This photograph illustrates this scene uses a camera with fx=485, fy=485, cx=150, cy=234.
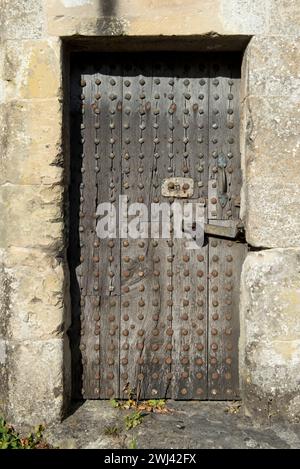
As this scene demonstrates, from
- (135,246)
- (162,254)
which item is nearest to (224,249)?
(162,254)

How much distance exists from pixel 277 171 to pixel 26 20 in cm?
151

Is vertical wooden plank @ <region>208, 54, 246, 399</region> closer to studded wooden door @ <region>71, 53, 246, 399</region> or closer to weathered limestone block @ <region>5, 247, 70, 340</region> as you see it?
studded wooden door @ <region>71, 53, 246, 399</region>

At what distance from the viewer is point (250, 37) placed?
2.50 m

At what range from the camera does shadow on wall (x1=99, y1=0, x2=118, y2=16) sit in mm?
2494

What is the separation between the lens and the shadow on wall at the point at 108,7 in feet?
8.18

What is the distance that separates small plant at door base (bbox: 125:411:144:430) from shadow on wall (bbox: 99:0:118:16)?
2.09m

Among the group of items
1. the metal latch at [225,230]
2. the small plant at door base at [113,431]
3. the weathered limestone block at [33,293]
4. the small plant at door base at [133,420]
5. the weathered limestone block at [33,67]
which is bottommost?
the small plant at door base at [113,431]

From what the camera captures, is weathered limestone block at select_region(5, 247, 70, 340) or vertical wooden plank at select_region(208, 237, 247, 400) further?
vertical wooden plank at select_region(208, 237, 247, 400)

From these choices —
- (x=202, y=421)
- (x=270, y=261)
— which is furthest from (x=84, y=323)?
(x=270, y=261)

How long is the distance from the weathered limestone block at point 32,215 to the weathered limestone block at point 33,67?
491 mm

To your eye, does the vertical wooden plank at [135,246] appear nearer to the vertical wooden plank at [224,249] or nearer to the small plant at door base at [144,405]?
the small plant at door base at [144,405]

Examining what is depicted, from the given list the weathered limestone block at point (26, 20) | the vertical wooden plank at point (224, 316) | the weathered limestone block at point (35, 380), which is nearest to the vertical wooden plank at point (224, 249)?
the vertical wooden plank at point (224, 316)

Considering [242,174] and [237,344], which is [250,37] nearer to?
[242,174]

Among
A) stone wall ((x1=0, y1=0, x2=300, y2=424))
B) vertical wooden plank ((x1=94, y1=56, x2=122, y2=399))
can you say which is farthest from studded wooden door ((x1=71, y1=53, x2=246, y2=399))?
stone wall ((x1=0, y1=0, x2=300, y2=424))
